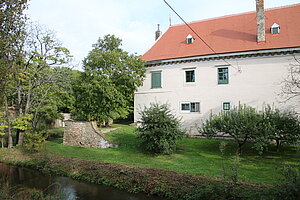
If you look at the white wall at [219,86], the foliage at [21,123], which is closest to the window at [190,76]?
the white wall at [219,86]

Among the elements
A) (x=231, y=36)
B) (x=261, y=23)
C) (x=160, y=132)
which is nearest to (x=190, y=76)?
(x=231, y=36)

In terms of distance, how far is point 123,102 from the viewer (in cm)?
1855

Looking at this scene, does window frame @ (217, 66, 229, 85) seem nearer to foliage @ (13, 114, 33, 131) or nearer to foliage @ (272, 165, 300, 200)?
foliage @ (272, 165, 300, 200)

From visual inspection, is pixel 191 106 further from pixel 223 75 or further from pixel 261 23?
pixel 261 23

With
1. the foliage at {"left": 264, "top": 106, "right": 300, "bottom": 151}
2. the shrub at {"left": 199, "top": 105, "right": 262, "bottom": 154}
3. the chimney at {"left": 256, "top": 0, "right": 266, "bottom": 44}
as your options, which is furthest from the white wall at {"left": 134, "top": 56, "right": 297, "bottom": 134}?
the foliage at {"left": 264, "top": 106, "right": 300, "bottom": 151}

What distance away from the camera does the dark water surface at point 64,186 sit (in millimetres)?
7906

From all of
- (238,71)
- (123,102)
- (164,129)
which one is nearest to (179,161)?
(164,129)

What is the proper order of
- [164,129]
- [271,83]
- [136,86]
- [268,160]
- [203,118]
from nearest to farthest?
[268,160]
[164,129]
[271,83]
[203,118]
[136,86]

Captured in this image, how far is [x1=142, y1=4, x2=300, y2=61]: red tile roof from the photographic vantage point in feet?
56.0

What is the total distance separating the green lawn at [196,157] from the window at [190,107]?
2.96 metres

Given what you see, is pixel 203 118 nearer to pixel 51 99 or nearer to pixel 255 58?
pixel 255 58

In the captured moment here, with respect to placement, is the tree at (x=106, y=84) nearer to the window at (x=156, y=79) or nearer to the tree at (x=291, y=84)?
the window at (x=156, y=79)

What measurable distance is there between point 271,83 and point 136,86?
11.3 m

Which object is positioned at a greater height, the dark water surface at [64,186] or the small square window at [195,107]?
the small square window at [195,107]
